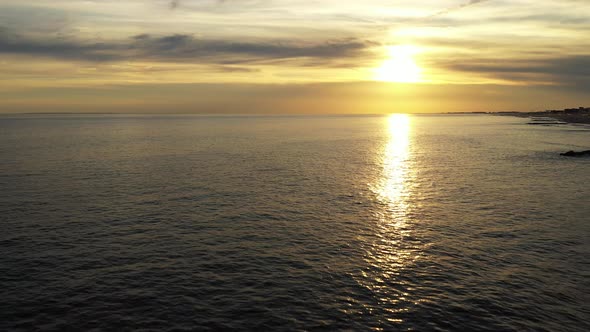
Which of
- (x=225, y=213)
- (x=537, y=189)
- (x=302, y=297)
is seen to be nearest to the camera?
(x=302, y=297)

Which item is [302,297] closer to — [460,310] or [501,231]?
[460,310]

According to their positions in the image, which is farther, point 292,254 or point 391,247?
point 391,247

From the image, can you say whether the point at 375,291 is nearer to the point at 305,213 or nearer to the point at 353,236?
the point at 353,236

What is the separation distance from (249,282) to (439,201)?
37.7m

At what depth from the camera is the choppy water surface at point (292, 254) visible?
26266 millimetres

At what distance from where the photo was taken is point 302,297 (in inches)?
1125

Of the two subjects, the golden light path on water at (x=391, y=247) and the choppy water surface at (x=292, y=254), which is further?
the golden light path on water at (x=391, y=247)

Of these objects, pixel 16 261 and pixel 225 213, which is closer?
pixel 16 261

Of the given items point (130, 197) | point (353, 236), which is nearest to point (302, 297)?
point (353, 236)

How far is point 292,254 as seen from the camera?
36812 mm

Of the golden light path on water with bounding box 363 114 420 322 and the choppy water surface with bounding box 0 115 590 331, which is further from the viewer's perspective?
the golden light path on water with bounding box 363 114 420 322

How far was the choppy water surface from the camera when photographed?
26266mm

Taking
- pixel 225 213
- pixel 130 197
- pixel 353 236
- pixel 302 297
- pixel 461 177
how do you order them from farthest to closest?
pixel 461 177, pixel 130 197, pixel 225 213, pixel 353 236, pixel 302 297

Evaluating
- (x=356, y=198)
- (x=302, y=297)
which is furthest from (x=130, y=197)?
(x=302, y=297)
